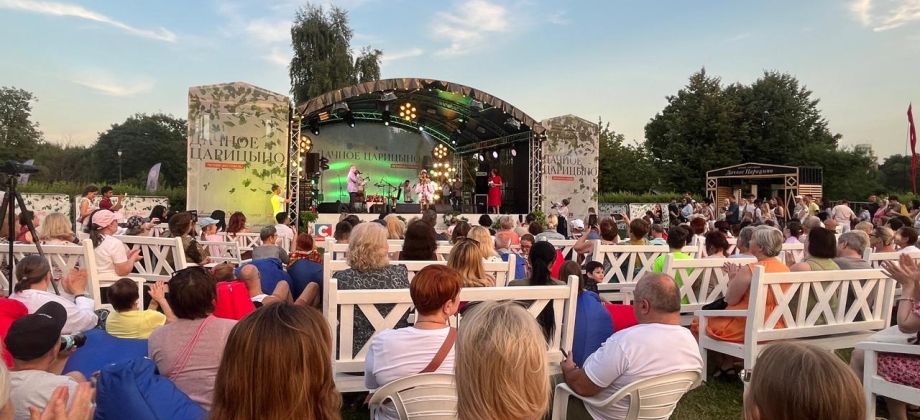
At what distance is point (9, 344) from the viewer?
1.76 m

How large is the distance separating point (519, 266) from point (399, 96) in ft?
39.5

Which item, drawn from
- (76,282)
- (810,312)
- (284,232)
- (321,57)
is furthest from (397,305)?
(321,57)

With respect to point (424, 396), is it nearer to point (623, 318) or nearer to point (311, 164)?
point (623, 318)

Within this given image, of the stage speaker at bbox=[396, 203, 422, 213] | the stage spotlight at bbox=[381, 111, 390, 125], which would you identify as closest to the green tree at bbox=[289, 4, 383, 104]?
the stage spotlight at bbox=[381, 111, 390, 125]

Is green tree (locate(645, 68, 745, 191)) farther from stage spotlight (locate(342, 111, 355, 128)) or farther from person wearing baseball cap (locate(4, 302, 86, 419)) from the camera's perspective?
person wearing baseball cap (locate(4, 302, 86, 419))

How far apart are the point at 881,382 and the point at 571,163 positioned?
1400cm

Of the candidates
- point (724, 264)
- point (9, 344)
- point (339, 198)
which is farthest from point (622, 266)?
point (339, 198)

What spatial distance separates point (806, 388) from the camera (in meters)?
1.12

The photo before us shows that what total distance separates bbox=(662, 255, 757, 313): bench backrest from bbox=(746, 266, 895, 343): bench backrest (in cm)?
56

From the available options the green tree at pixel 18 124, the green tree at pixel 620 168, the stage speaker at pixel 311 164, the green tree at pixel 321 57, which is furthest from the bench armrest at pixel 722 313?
the green tree at pixel 18 124

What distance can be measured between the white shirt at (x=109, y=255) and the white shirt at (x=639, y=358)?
4.11 m

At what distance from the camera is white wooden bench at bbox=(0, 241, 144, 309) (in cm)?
389

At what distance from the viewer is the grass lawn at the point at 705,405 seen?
312 centimetres

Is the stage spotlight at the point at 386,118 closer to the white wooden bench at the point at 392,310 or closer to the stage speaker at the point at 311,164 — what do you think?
the stage speaker at the point at 311,164
